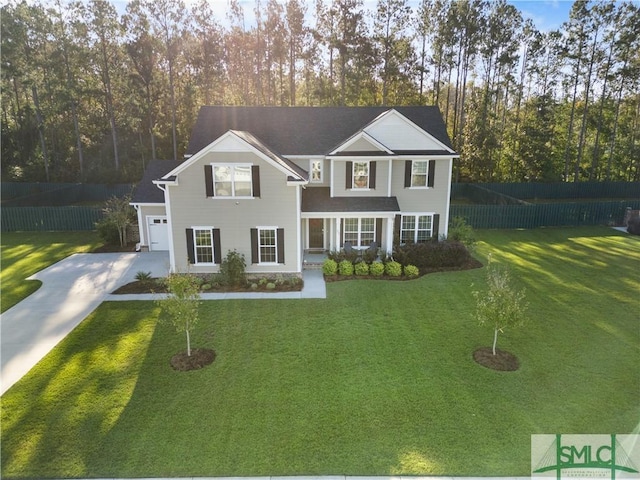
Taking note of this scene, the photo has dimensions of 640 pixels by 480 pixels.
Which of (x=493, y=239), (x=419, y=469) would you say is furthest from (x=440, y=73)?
(x=419, y=469)

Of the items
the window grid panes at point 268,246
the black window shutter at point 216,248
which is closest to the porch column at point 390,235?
the window grid panes at point 268,246

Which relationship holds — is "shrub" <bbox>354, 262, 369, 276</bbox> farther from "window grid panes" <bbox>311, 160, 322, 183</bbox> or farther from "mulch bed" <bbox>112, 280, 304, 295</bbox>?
"window grid panes" <bbox>311, 160, 322, 183</bbox>

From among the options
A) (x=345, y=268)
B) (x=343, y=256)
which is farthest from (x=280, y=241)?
(x=343, y=256)

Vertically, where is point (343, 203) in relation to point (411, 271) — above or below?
above

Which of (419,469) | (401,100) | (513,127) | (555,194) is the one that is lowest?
(419,469)

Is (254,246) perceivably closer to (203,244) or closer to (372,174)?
(203,244)

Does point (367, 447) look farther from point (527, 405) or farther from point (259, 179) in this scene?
point (259, 179)
